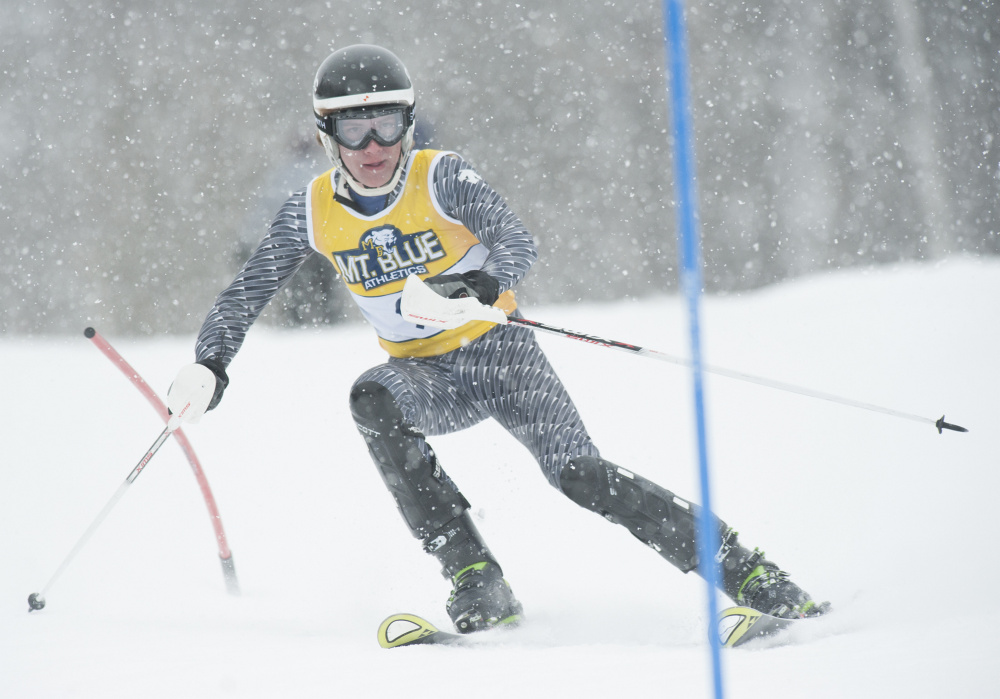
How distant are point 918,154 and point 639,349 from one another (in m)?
5.51

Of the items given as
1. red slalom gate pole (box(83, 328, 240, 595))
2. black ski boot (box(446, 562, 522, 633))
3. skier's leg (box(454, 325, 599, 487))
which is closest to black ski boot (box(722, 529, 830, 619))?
skier's leg (box(454, 325, 599, 487))

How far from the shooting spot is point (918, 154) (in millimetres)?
6430

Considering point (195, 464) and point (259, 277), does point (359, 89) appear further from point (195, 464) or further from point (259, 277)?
point (195, 464)

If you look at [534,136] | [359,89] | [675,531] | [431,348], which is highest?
[534,136]

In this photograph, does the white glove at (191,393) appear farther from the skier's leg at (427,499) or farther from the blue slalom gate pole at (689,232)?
the blue slalom gate pole at (689,232)

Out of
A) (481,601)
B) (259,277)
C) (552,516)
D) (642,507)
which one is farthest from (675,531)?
(552,516)

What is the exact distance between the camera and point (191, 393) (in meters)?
2.08

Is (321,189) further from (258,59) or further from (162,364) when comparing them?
(258,59)

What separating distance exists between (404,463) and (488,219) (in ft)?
2.02

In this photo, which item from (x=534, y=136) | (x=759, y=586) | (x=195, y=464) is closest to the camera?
(x=759, y=586)

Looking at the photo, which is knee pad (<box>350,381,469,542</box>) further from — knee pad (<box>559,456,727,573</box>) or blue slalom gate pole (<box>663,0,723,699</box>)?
blue slalom gate pole (<box>663,0,723,699</box>)

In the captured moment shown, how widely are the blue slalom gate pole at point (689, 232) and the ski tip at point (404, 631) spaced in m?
0.84

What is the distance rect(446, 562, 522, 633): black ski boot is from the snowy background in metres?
0.05

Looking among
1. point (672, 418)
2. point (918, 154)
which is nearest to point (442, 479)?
point (672, 418)
